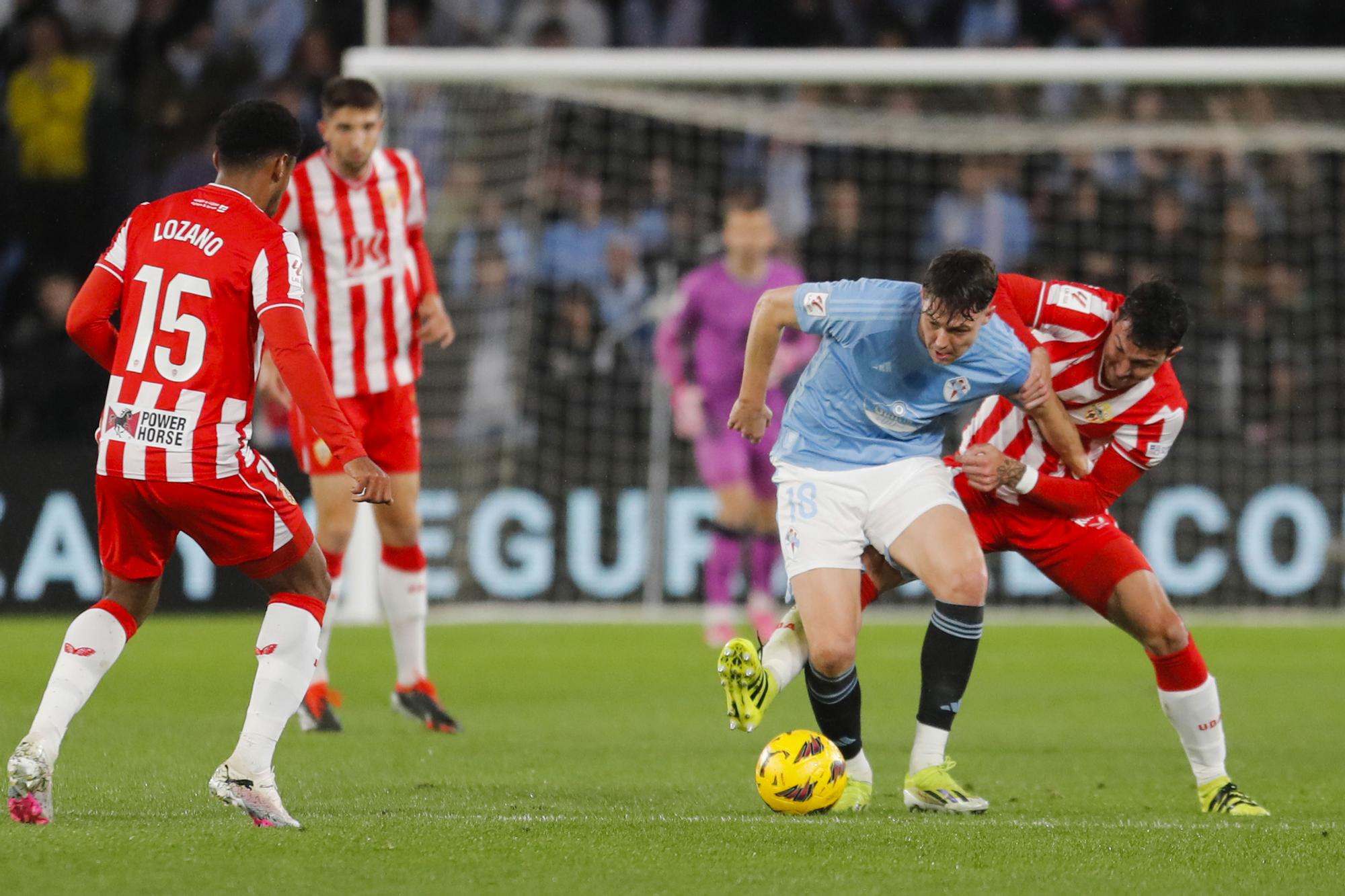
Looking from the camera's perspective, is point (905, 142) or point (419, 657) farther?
point (905, 142)

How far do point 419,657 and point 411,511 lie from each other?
58cm

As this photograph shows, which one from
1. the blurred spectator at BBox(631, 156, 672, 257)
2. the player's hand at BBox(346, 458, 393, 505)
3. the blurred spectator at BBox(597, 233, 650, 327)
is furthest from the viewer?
the blurred spectator at BBox(631, 156, 672, 257)

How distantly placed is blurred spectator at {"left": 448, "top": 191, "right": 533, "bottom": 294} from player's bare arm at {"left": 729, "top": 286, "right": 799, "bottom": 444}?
25.4 ft

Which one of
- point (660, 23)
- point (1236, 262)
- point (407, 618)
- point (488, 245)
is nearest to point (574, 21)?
point (660, 23)

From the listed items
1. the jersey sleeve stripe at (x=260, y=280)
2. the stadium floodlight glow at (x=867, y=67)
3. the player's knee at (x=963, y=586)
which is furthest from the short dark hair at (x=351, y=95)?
the stadium floodlight glow at (x=867, y=67)

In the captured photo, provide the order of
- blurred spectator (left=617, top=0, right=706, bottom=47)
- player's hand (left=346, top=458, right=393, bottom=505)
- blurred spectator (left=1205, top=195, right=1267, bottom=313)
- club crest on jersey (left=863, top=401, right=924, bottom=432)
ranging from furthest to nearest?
blurred spectator (left=617, top=0, right=706, bottom=47) < blurred spectator (left=1205, top=195, right=1267, bottom=313) < club crest on jersey (left=863, top=401, right=924, bottom=432) < player's hand (left=346, top=458, right=393, bottom=505)

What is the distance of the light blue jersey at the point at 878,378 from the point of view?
→ 5.38 m

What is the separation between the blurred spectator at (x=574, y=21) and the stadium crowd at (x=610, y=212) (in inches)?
65.0

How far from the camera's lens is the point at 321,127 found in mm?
7031

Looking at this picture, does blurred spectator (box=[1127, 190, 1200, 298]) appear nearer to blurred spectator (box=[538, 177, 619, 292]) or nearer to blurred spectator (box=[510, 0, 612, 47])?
blurred spectator (box=[538, 177, 619, 292])

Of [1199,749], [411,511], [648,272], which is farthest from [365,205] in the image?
[648,272]

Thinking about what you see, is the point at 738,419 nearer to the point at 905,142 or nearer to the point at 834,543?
the point at 834,543

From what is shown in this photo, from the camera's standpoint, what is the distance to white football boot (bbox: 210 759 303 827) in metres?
4.50

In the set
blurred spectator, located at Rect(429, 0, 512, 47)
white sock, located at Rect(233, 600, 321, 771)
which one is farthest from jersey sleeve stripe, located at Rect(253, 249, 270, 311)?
blurred spectator, located at Rect(429, 0, 512, 47)
